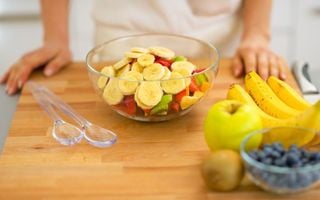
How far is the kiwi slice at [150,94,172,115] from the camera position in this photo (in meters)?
0.98

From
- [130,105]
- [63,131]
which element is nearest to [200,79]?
[130,105]

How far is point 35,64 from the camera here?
51.3 inches

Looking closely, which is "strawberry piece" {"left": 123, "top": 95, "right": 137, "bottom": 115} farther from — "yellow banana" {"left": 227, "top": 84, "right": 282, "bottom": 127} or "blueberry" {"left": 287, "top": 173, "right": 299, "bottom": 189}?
"blueberry" {"left": 287, "top": 173, "right": 299, "bottom": 189}

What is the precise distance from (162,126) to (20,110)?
0.91ft

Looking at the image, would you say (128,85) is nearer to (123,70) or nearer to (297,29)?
(123,70)

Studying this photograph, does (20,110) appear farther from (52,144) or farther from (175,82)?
(175,82)

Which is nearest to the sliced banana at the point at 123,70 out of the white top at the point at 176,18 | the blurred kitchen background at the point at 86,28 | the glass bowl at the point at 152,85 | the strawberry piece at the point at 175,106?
the glass bowl at the point at 152,85

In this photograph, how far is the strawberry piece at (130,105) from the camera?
1002mm

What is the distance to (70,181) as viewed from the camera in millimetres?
882

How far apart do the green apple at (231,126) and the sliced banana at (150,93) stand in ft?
0.42

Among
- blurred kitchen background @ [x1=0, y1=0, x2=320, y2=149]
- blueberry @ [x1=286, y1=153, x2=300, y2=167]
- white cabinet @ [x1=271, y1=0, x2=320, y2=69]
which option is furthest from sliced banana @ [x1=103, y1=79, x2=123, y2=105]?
white cabinet @ [x1=271, y1=0, x2=320, y2=69]

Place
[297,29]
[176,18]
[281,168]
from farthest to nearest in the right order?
[297,29] → [176,18] → [281,168]

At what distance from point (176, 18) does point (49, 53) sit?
0.31m

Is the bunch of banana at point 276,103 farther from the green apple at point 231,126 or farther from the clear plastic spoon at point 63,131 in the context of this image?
the clear plastic spoon at point 63,131
